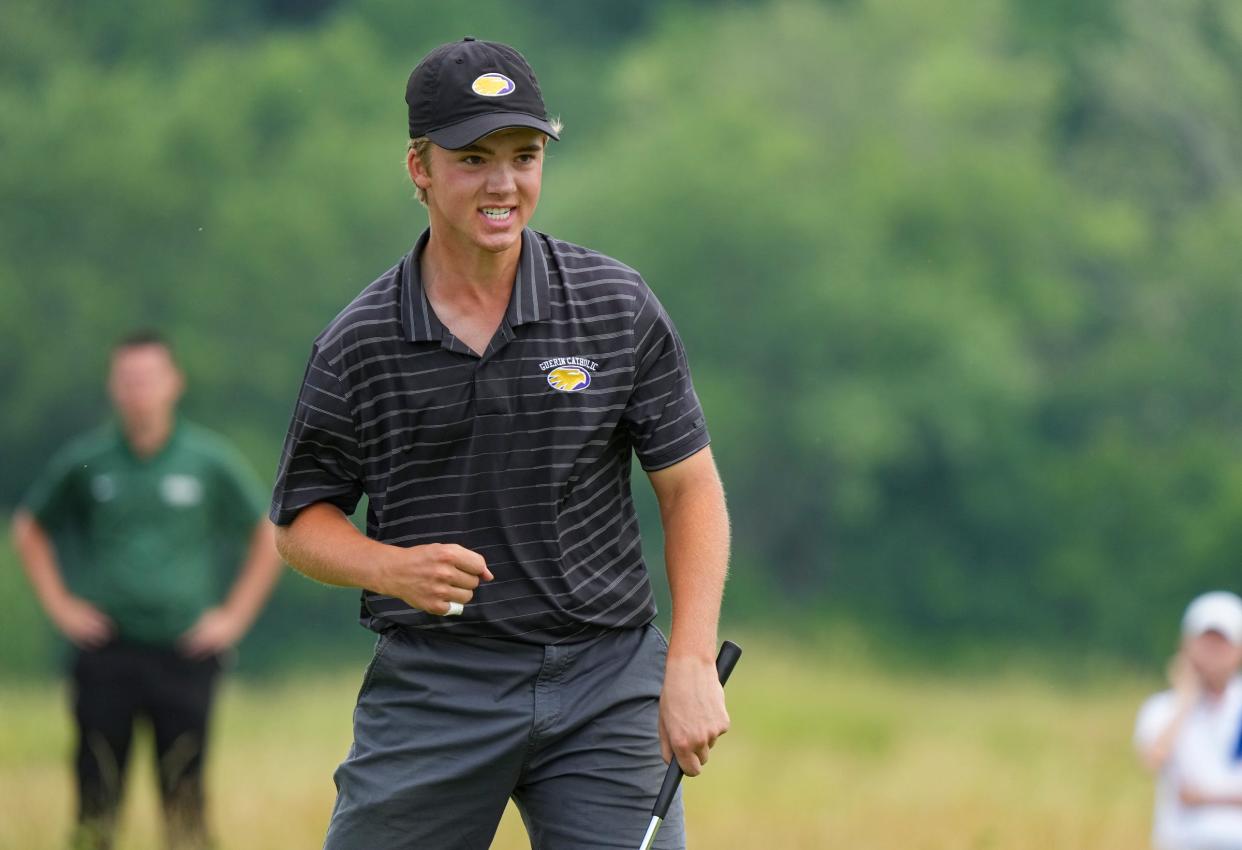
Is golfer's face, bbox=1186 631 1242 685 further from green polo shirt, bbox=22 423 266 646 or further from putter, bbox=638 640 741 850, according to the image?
putter, bbox=638 640 741 850

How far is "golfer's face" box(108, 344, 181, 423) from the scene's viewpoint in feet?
27.0

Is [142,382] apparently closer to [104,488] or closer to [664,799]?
[104,488]

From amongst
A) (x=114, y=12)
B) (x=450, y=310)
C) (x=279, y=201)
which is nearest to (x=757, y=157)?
Result: (x=279, y=201)

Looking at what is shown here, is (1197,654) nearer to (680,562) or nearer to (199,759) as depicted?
(199,759)

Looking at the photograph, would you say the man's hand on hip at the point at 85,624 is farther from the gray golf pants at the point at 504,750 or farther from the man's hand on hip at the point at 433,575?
the man's hand on hip at the point at 433,575

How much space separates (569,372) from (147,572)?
476 centimetres

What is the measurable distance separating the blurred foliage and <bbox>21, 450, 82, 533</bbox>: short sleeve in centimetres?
3329

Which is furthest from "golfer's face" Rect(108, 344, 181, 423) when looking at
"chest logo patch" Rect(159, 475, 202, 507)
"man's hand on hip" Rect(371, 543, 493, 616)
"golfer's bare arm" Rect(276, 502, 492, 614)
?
"man's hand on hip" Rect(371, 543, 493, 616)

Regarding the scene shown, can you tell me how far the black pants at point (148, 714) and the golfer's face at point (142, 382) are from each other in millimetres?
941

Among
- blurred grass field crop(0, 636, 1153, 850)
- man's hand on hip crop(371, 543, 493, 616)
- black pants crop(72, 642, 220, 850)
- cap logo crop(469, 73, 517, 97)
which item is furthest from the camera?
blurred grass field crop(0, 636, 1153, 850)

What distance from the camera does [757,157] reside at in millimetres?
45438

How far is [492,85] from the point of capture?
3848mm

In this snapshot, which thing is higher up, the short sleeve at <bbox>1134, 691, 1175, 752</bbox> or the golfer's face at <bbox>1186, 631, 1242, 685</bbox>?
the golfer's face at <bbox>1186, 631, 1242, 685</bbox>

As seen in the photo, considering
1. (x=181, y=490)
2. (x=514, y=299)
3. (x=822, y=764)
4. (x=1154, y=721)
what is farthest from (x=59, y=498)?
(x=822, y=764)
